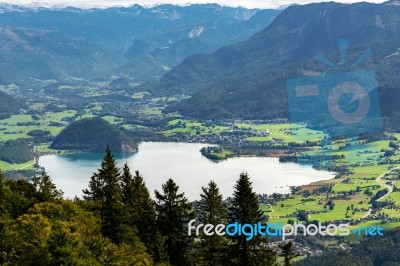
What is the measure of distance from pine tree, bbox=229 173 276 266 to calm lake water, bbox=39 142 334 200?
2952 inches

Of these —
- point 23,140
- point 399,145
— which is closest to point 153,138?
point 23,140

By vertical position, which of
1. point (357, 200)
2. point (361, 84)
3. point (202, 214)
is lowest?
point (357, 200)

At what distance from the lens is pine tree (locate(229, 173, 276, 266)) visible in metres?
34.7

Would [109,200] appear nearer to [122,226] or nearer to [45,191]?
[122,226]

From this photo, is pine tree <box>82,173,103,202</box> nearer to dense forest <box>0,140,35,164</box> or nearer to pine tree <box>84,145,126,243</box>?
pine tree <box>84,145,126,243</box>

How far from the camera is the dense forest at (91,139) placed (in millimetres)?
183125

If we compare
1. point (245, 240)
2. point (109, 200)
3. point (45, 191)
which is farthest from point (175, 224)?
point (45, 191)

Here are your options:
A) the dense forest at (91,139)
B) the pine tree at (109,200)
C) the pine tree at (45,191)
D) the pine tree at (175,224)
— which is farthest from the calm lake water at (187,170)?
the pine tree at (175,224)

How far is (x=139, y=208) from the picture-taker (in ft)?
148

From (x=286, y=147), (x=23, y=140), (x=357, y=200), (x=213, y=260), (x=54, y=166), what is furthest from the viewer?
(x=23, y=140)

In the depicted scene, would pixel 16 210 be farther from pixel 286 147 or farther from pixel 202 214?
pixel 286 147

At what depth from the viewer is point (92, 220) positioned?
1592 inches

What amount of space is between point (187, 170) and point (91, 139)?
60310mm

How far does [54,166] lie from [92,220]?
389 ft
